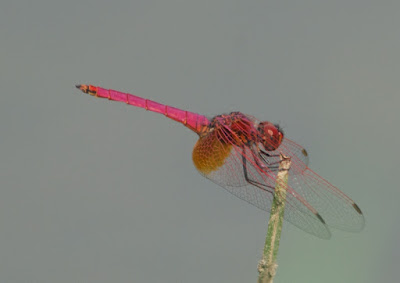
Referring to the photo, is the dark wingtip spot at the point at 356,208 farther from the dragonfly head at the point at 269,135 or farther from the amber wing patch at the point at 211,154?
the amber wing patch at the point at 211,154

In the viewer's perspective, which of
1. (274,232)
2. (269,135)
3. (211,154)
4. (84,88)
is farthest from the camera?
(84,88)

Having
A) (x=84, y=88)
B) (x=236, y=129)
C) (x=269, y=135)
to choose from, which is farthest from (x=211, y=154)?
(x=84, y=88)

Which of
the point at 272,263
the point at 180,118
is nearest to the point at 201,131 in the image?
the point at 180,118

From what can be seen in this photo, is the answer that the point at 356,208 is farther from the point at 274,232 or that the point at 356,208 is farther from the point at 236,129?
the point at 236,129

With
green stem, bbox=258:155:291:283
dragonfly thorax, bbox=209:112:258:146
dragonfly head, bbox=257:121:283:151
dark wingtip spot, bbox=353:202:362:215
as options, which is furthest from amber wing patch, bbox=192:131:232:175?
dark wingtip spot, bbox=353:202:362:215

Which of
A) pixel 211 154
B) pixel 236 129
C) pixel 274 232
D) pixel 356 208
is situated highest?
pixel 236 129

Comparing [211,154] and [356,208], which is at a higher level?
[211,154]

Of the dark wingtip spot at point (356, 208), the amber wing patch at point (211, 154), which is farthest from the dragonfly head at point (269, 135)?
the dark wingtip spot at point (356, 208)
